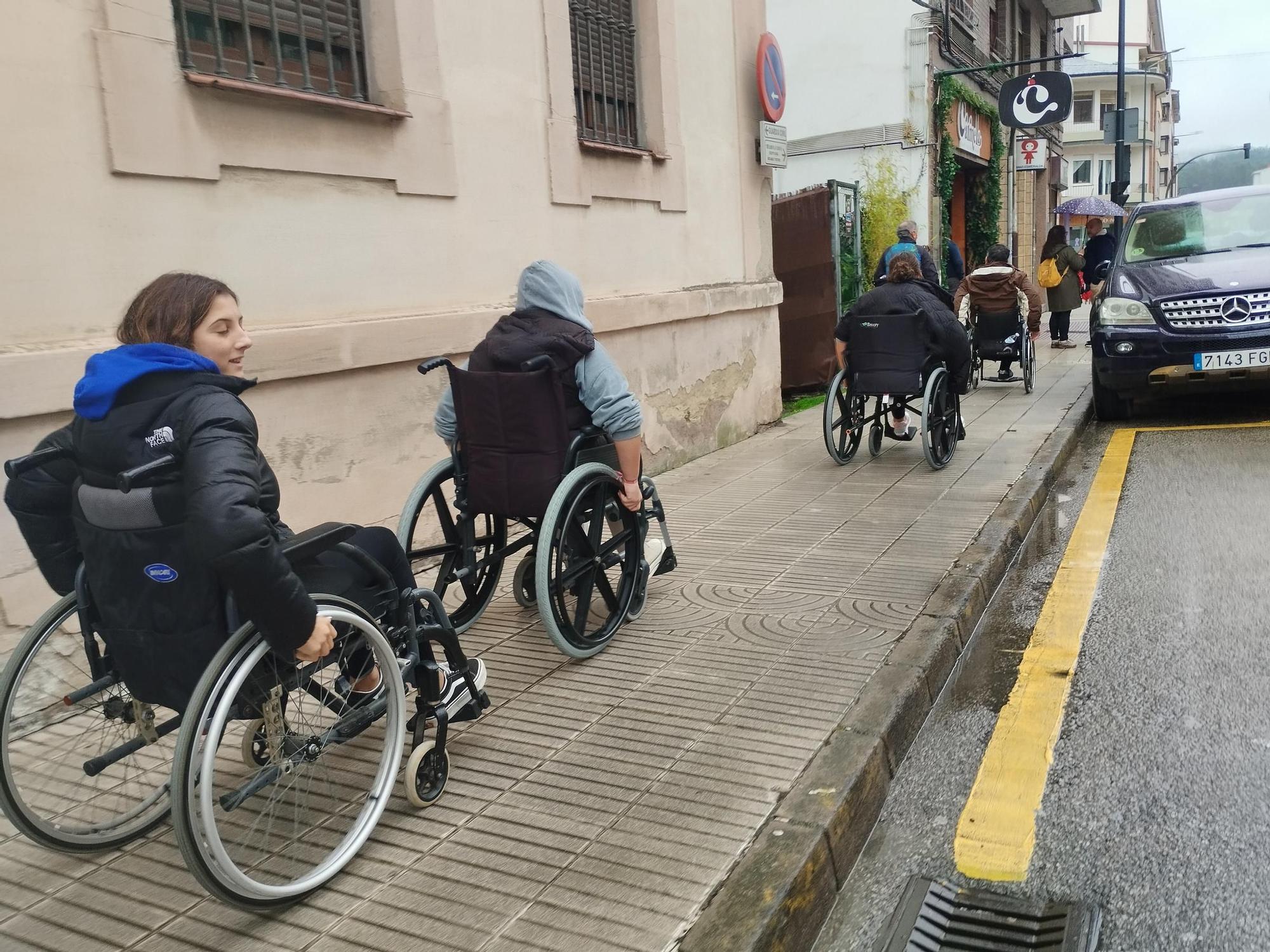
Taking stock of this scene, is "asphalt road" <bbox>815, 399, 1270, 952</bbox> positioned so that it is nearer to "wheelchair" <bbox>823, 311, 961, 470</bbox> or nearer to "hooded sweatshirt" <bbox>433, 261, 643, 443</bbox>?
"hooded sweatshirt" <bbox>433, 261, 643, 443</bbox>

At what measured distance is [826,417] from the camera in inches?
282

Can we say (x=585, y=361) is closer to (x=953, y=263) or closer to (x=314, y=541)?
(x=314, y=541)

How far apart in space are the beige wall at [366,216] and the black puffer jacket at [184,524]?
4.65ft

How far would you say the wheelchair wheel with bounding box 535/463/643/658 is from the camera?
3668 mm

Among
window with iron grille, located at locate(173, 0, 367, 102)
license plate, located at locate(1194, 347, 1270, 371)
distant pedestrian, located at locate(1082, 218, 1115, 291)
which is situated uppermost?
window with iron grille, located at locate(173, 0, 367, 102)

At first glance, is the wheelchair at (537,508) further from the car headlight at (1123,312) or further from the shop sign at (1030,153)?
the shop sign at (1030,153)

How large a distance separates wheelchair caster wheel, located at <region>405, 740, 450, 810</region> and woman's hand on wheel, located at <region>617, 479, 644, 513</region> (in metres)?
1.46

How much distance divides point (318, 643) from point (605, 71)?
5.90 meters

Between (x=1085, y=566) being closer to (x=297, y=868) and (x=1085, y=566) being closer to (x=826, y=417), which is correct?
(x=826, y=417)

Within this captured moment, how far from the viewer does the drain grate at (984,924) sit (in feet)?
7.61

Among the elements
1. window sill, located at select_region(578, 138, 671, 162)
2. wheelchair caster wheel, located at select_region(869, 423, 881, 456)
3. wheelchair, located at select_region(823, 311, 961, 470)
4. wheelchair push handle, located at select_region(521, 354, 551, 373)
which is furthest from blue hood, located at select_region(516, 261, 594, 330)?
wheelchair caster wheel, located at select_region(869, 423, 881, 456)

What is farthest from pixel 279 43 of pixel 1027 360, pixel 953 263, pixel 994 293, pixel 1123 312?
pixel 953 263

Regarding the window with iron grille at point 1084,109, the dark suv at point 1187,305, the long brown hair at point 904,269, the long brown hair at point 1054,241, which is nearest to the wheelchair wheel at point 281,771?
the long brown hair at point 904,269

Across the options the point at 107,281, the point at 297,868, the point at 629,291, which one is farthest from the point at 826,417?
the point at 297,868
